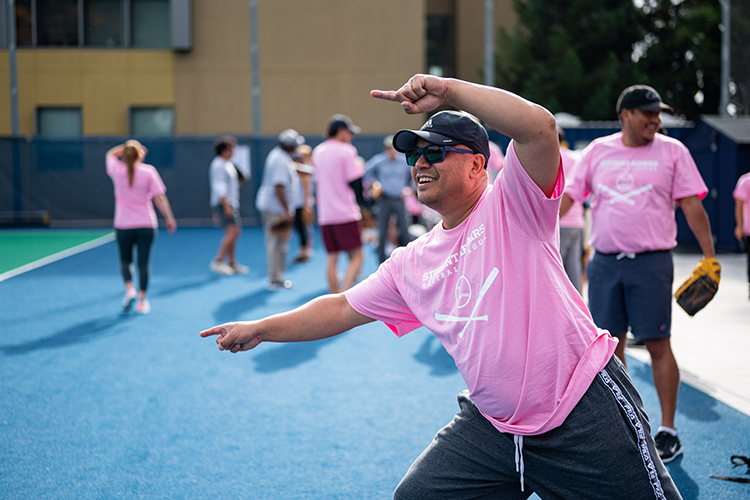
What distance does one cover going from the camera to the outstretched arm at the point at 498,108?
2.05m

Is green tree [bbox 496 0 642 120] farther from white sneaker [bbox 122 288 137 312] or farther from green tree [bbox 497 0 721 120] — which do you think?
white sneaker [bbox 122 288 137 312]

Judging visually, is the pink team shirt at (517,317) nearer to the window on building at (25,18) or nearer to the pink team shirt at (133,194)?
the pink team shirt at (133,194)

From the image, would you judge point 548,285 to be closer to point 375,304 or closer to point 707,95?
point 375,304

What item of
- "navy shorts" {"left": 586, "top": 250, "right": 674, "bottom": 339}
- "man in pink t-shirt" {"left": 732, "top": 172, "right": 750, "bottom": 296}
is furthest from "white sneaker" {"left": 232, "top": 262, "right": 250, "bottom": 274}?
"navy shorts" {"left": 586, "top": 250, "right": 674, "bottom": 339}

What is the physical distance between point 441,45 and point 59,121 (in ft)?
49.8

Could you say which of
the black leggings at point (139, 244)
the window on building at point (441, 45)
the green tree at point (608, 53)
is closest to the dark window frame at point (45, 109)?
the window on building at point (441, 45)

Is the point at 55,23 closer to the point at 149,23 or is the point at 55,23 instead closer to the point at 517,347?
the point at 149,23

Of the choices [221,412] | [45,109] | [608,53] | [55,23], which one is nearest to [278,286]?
[221,412]

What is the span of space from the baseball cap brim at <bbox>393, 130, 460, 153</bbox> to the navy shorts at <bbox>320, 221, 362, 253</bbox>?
20.9 feet

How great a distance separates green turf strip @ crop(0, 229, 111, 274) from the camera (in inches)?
549

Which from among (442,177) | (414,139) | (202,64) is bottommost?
(442,177)

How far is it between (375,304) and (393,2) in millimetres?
22282

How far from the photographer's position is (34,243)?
1688cm

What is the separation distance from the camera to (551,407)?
2.36 meters
